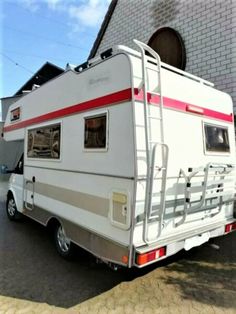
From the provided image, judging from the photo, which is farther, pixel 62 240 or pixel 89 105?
pixel 62 240

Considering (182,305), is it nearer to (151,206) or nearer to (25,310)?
(151,206)

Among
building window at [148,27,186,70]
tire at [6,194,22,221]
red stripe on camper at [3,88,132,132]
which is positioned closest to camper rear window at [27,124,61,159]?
red stripe on camper at [3,88,132,132]

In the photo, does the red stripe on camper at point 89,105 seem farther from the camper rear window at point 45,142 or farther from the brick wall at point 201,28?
the brick wall at point 201,28

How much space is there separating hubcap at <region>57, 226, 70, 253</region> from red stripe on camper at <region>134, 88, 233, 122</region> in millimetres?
2398

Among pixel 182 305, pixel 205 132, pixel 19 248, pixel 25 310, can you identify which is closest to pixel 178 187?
pixel 205 132

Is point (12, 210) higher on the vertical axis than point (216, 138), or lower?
lower

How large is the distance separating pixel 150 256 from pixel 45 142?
2788 mm

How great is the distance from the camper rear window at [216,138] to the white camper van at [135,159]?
0.05 feet

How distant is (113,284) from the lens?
3779 millimetres

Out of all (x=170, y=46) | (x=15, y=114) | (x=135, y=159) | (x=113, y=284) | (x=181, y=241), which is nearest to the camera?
(x=135, y=159)

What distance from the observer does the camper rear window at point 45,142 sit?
4.62m

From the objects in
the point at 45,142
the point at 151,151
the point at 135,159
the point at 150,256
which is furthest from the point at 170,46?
the point at 150,256

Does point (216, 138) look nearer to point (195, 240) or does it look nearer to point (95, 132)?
point (195, 240)

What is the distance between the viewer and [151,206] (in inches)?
125
